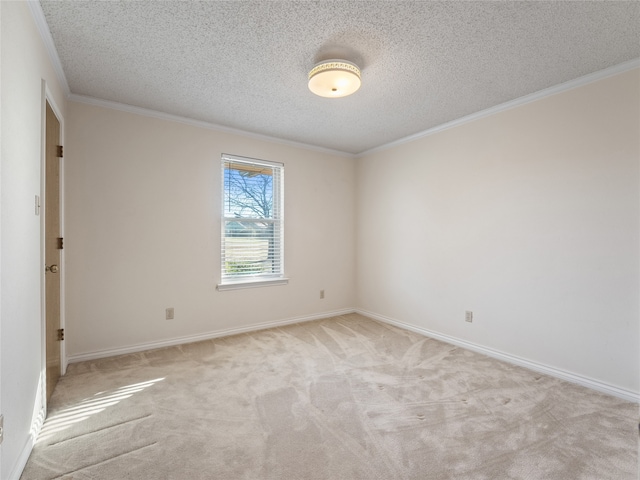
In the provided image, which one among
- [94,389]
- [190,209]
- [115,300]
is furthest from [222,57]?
[94,389]

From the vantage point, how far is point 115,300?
3.18 metres

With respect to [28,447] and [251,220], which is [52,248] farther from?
[251,220]

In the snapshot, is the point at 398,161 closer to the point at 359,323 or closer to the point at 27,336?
the point at 359,323

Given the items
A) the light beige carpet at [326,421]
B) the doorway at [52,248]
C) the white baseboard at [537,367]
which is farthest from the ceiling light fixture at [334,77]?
the white baseboard at [537,367]

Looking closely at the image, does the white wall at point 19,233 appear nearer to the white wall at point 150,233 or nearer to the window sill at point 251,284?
the white wall at point 150,233

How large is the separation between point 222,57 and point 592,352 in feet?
12.3

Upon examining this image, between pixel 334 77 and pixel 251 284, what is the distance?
265 centimetres

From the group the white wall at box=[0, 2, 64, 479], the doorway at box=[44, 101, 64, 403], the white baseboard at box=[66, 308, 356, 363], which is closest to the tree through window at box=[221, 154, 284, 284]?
the white baseboard at box=[66, 308, 356, 363]

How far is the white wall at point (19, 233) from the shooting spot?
55.6 inches

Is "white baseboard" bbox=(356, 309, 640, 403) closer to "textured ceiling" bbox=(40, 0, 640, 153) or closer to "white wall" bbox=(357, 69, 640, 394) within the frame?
"white wall" bbox=(357, 69, 640, 394)

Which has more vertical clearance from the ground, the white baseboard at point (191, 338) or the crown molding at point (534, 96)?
the crown molding at point (534, 96)

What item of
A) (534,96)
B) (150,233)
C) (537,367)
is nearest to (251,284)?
(150,233)

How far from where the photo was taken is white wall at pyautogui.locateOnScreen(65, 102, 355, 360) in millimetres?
3023

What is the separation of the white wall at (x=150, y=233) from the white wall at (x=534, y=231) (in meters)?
1.69
